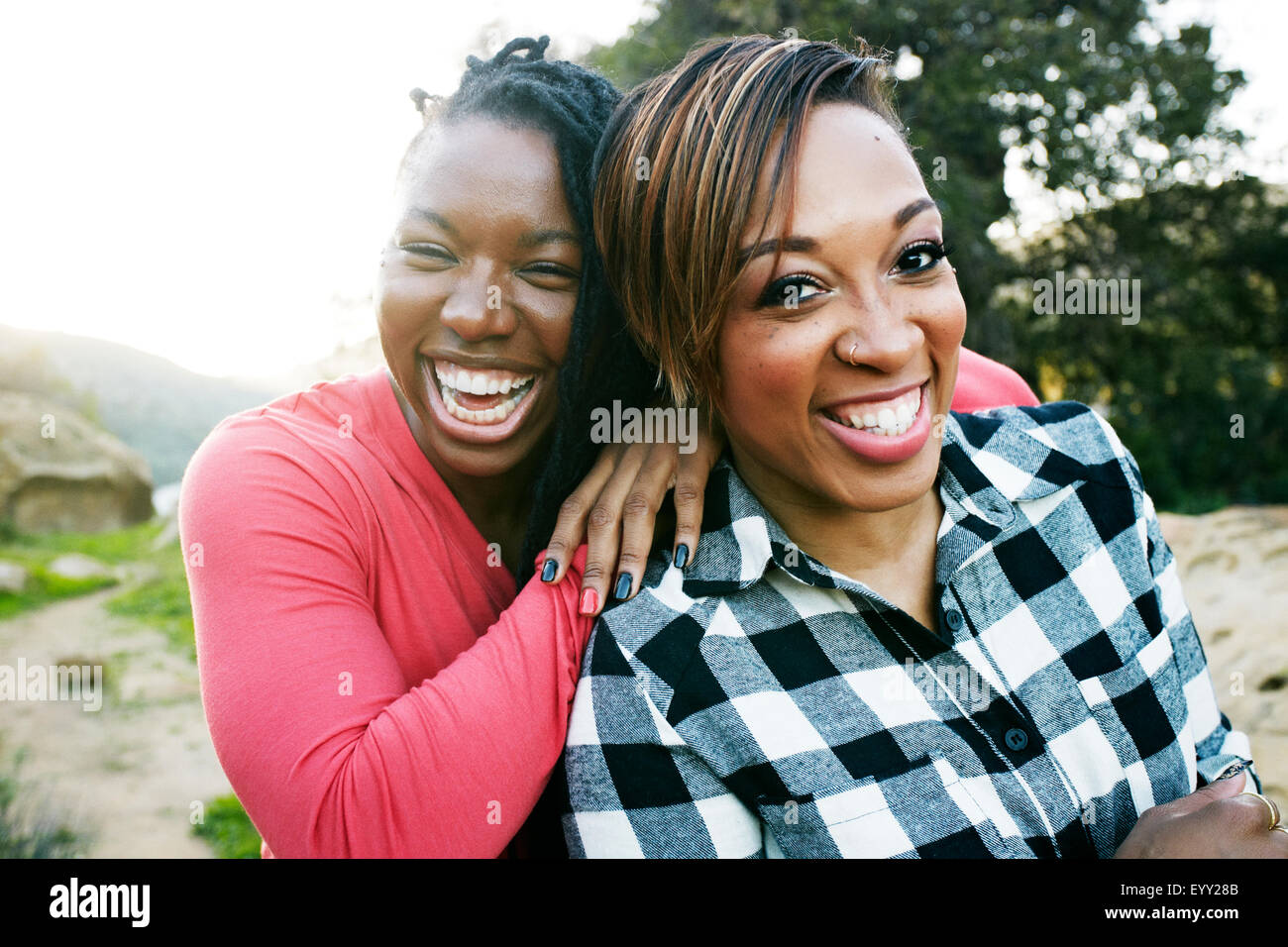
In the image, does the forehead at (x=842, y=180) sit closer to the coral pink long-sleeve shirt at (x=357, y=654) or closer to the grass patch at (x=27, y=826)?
the coral pink long-sleeve shirt at (x=357, y=654)

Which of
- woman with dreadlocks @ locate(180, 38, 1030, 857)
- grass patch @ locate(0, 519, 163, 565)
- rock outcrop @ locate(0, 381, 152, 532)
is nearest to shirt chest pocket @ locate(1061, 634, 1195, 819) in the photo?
woman with dreadlocks @ locate(180, 38, 1030, 857)

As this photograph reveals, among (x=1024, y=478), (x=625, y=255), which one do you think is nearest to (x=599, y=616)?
(x=625, y=255)

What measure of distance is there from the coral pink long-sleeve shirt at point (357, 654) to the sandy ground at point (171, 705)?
3202 mm

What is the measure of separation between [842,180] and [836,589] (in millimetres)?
724

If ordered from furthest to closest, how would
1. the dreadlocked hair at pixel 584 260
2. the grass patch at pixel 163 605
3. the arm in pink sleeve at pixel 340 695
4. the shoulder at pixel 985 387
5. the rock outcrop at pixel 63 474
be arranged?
the rock outcrop at pixel 63 474 < the grass patch at pixel 163 605 < the shoulder at pixel 985 387 < the dreadlocked hair at pixel 584 260 < the arm in pink sleeve at pixel 340 695

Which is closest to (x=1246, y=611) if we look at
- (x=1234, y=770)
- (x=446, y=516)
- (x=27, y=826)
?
(x=1234, y=770)

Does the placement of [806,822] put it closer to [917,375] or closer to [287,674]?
[917,375]

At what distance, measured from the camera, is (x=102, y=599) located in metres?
8.59

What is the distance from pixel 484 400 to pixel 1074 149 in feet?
21.3

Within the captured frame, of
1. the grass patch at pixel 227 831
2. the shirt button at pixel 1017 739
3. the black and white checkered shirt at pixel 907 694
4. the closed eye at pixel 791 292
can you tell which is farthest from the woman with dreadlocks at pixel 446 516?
the grass patch at pixel 227 831

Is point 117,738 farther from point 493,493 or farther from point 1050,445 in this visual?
point 1050,445

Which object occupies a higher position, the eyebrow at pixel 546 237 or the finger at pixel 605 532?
the eyebrow at pixel 546 237

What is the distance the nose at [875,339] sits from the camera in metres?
1.65

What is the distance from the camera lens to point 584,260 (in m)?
1.98
